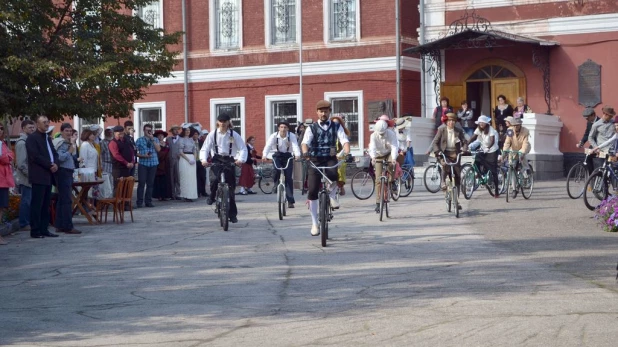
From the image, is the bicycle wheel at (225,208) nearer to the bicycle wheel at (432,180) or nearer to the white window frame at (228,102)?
the bicycle wheel at (432,180)

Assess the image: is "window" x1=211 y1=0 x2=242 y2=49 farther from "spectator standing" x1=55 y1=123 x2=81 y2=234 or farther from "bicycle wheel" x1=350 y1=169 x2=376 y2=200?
"spectator standing" x1=55 y1=123 x2=81 y2=234

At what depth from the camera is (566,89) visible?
104 ft

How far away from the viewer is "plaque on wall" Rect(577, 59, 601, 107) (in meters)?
31.0

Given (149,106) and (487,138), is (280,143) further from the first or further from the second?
(149,106)

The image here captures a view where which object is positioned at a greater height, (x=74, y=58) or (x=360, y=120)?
(x=74, y=58)

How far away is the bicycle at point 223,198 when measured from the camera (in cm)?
1766

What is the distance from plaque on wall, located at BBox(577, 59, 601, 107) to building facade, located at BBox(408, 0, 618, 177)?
0.03 m

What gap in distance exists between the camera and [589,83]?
31.1 meters

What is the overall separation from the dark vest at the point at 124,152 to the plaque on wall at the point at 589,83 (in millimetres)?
13619

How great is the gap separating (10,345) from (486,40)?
2484 centimetres

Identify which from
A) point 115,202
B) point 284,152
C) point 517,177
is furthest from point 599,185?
point 115,202

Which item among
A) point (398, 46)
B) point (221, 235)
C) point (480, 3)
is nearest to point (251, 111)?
point (398, 46)

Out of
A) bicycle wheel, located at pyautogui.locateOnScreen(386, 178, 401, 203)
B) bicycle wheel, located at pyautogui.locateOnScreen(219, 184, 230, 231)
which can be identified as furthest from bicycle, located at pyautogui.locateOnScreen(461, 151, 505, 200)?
bicycle wheel, located at pyautogui.locateOnScreen(219, 184, 230, 231)

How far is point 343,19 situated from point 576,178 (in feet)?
54.9
